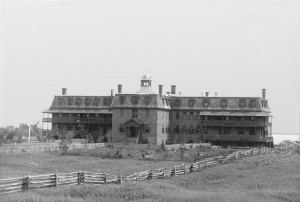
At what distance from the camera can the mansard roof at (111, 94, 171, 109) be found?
293 feet

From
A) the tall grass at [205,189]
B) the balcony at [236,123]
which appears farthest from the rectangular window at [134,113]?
the tall grass at [205,189]

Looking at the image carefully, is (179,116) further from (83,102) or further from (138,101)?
(83,102)

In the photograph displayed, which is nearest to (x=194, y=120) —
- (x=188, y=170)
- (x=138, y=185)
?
(x=188, y=170)

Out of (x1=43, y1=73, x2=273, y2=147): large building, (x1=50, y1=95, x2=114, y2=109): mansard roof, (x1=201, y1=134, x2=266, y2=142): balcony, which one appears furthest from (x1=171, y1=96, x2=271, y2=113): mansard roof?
(x1=50, y1=95, x2=114, y2=109): mansard roof

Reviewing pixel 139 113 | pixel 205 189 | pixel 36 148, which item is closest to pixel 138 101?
pixel 139 113

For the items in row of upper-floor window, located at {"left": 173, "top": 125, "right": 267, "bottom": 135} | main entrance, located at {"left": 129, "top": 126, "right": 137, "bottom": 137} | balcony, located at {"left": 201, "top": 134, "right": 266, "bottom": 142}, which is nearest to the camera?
balcony, located at {"left": 201, "top": 134, "right": 266, "bottom": 142}

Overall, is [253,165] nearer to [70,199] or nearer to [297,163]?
[297,163]

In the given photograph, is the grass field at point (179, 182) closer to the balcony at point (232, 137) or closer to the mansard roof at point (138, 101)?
the mansard roof at point (138, 101)

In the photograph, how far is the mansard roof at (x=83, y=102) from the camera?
323 ft

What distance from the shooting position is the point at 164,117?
305ft

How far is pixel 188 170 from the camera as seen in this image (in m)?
46.8

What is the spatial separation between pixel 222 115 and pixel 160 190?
58435mm

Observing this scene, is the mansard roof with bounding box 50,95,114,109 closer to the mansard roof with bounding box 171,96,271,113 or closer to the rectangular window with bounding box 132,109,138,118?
the rectangular window with bounding box 132,109,138,118

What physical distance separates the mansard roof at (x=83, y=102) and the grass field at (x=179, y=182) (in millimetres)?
36806
